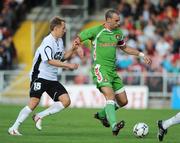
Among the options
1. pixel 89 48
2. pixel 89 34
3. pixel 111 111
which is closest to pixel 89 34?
pixel 89 34

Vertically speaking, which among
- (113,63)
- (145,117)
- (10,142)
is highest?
(113,63)

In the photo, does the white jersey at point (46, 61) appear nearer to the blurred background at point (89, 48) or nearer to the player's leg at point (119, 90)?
the player's leg at point (119, 90)

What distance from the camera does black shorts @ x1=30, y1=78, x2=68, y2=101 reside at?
48.6ft

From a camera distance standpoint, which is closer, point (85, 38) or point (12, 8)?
point (85, 38)

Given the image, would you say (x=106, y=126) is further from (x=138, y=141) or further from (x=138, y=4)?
(x=138, y=4)

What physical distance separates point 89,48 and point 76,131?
12997 mm

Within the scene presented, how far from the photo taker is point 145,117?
2134 centimetres

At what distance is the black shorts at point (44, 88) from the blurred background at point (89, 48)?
12.6 meters

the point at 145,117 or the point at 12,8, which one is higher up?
the point at 12,8

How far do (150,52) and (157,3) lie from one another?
3.44 m

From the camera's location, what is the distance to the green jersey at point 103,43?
15.3 m

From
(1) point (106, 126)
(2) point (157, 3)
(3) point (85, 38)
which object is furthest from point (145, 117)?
(2) point (157, 3)

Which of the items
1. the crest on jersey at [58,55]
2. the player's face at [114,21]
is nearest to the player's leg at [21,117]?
the crest on jersey at [58,55]

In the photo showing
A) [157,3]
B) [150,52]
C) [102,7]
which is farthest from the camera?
[102,7]
